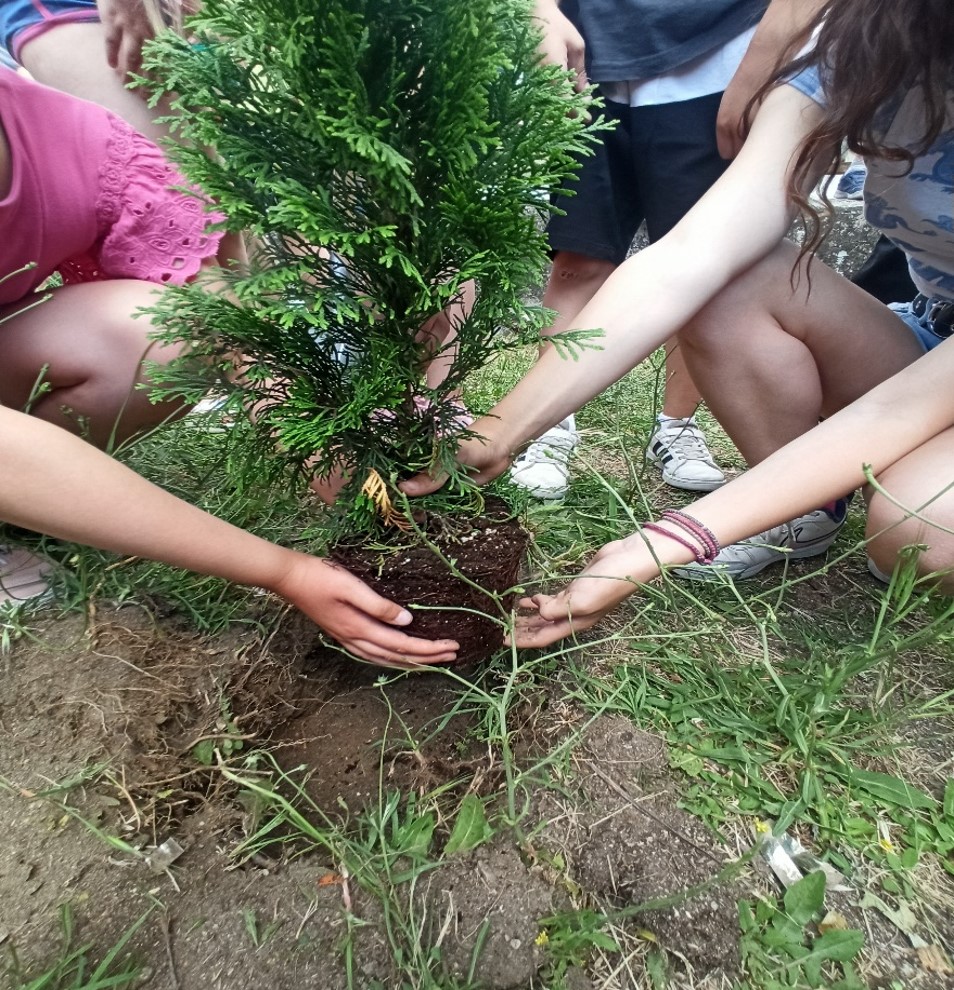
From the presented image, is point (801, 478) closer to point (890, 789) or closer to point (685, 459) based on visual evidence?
point (890, 789)

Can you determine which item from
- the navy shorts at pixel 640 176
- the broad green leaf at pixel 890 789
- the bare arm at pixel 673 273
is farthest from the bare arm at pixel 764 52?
the broad green leaf at pixel 890 789

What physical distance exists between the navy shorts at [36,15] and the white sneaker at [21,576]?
5.58ft

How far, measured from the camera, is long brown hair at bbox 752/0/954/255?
1.12 m

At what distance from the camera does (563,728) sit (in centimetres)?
125

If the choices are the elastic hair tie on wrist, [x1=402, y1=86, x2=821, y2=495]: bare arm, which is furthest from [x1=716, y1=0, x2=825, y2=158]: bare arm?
the elastic hair tie on wrist

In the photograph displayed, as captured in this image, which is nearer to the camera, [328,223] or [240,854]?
[328,223]

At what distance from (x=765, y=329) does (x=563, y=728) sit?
4.10 ft

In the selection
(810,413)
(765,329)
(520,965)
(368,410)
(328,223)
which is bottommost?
(520,965)

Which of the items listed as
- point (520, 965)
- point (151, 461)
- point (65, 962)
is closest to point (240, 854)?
point (65, 962)

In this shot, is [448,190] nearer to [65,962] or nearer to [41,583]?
[65,962]

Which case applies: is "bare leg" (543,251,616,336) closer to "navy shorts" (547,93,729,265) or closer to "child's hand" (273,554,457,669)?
"navy shorts" (547,93,729,265)

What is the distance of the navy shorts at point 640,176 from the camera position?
6.31 ft

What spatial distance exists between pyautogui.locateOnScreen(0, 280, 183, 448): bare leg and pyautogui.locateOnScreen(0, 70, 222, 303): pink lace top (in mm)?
98

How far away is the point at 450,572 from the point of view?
44.3 inches
